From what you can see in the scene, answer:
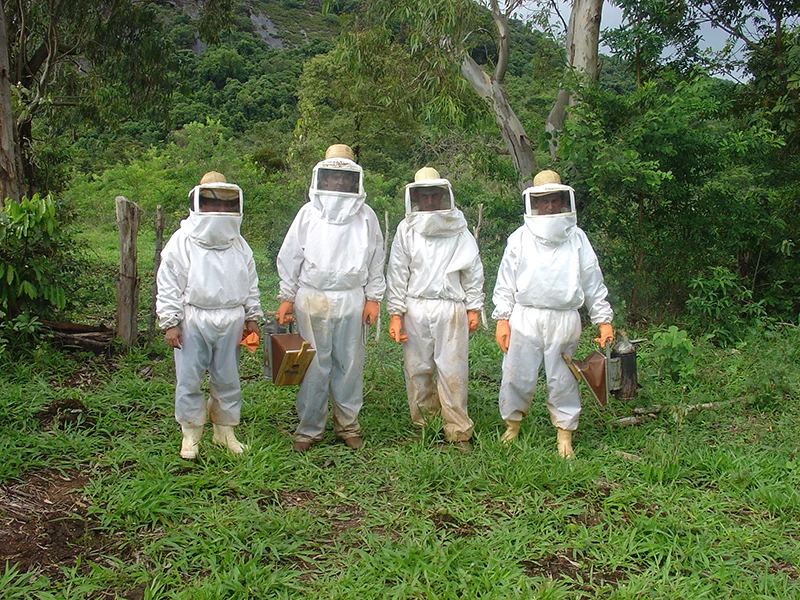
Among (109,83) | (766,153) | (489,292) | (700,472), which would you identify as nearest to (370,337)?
(489,292)

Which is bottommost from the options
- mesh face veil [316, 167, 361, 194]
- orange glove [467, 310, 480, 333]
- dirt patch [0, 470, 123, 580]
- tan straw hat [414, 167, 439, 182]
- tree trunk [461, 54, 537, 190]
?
dirt patch [0, 470, 123, 580]

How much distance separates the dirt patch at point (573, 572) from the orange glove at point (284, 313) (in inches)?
80.0

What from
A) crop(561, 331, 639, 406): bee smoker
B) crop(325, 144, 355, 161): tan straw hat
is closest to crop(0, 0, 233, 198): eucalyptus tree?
crop(325, 144, 355, 161): tan straw hat

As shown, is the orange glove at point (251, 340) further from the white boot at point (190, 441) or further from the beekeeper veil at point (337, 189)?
the beekeeper veil at point (337, 189)

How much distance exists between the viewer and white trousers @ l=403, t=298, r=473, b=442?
→ 447 centimetres

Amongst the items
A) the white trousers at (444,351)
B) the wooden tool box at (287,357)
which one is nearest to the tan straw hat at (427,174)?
the white trousers at (444,351)

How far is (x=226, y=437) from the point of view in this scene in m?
4.36

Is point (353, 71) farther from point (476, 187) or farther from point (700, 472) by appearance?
point (700, 472)

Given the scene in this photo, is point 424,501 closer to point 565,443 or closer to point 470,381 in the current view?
point 565,443

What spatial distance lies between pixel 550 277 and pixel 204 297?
2.05 metres

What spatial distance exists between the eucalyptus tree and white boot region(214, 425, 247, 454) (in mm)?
5726

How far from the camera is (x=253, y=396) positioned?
5.44 metres

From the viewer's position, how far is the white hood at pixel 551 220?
425 centimetres

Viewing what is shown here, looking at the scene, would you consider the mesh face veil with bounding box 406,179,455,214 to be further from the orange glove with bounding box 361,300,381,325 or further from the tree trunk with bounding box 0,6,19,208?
the tree trunk with bounding box 0,6,19,208
